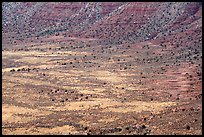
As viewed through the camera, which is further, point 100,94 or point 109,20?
point 109,20

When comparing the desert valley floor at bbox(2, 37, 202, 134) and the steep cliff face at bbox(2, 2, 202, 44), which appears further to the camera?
the steep cliff face at bbox(2, 2, 202, 44)

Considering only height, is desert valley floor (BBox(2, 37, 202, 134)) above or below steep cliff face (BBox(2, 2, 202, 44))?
below

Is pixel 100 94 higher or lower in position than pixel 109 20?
lower

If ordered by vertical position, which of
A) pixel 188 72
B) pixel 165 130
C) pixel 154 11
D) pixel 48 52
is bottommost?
pixel 165 130

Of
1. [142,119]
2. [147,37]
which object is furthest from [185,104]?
[147,37]

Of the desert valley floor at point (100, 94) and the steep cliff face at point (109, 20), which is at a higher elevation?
the steep cliff face at point (109, 20)

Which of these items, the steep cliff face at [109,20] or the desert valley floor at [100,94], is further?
the steep cliff face at [109,20]

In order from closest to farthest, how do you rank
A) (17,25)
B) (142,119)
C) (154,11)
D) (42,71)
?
(142,119) < (42,71) < (154,11) < (17,25)

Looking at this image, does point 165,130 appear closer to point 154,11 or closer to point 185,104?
point 185,104
